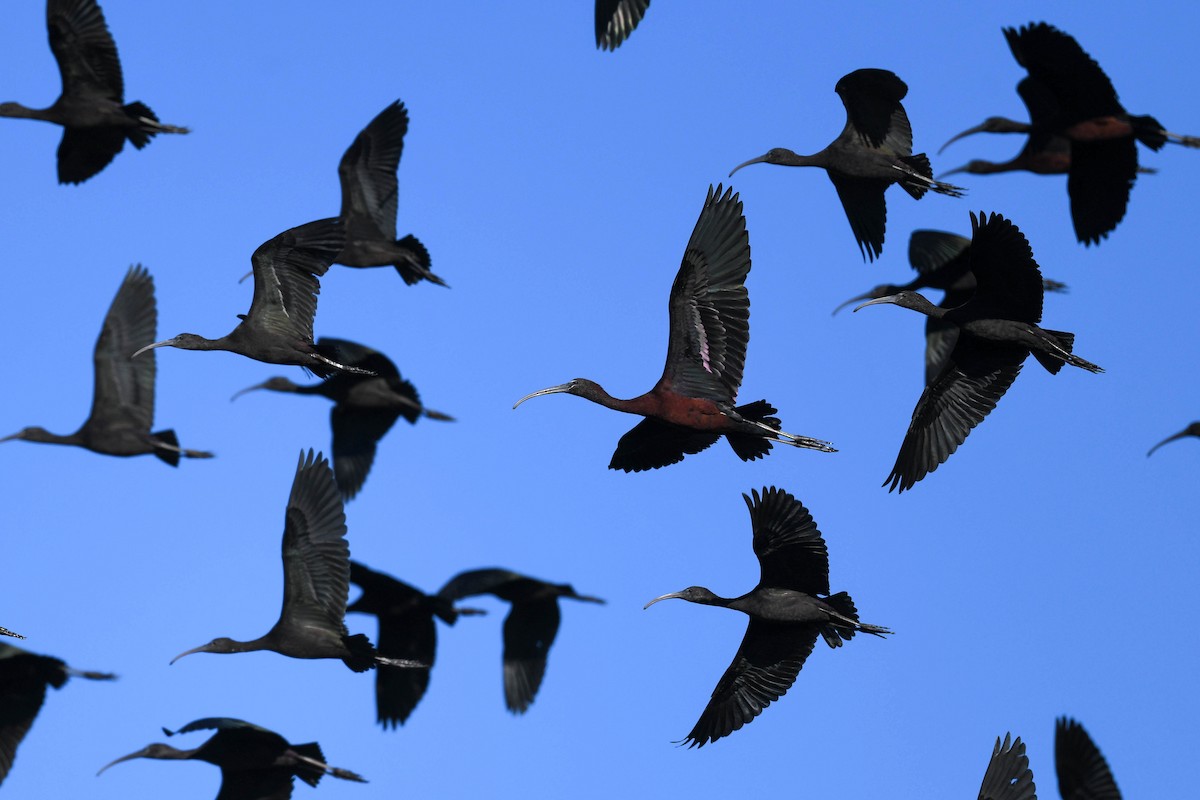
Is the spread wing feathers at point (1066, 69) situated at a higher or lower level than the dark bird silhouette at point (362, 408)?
higher

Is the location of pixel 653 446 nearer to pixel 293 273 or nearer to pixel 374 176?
pixel 293 273

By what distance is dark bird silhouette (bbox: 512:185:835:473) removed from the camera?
16.4 meters

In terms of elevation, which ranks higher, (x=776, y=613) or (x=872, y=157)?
(x=872, y=157)

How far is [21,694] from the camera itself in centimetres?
2045

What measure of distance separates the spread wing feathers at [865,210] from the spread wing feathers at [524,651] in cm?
585

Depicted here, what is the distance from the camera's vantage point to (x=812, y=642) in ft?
55.1

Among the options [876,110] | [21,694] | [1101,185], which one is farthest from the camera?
[21,694]

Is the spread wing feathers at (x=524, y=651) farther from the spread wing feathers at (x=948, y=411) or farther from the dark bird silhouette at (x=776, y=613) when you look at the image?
the spread wing feathers at (x=948, y=411)

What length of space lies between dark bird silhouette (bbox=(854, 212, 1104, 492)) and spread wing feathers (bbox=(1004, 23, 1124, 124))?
2.35 meters

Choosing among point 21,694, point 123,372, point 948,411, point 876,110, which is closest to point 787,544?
point 948,411

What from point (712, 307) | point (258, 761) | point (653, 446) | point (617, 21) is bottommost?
point (258, 761)

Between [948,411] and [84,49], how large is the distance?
36.3 feet

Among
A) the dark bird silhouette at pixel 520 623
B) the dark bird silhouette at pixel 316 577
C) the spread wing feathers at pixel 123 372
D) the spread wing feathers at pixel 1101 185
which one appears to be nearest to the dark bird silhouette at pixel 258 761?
the dark bird silhouette at pixel 316 577

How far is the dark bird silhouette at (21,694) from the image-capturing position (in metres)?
20.2
